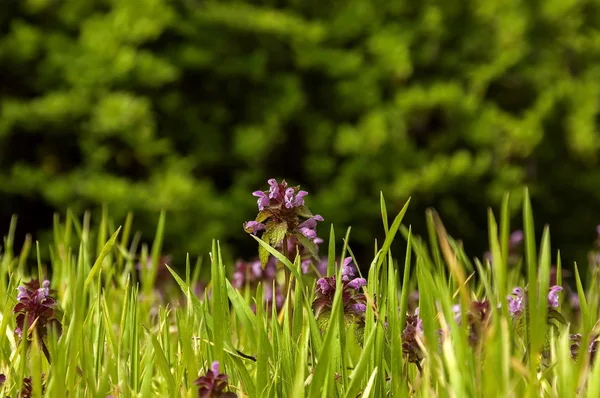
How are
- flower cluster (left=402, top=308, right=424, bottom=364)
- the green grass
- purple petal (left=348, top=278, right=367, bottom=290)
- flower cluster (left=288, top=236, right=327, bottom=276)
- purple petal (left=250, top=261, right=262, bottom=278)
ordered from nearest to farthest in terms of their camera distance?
1. the green grass
2. flower cluster (left=402, top=308, right=424, bottom=364)
3. purple petal (left=348, top=278, right=367, bottom=290)
4. flower cluster (left=288, top=236, right=327, bottom=276)
5. purple petal (left=250, top=261, right=262, bottom=278)

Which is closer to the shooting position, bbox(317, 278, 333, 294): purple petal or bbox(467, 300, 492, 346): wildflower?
bbox(467, 300, 492, 346): wildflower

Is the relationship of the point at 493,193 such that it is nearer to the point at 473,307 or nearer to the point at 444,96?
the point at 444,96

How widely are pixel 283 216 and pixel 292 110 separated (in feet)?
15.7

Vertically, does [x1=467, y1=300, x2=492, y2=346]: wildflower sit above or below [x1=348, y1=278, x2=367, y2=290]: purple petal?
below

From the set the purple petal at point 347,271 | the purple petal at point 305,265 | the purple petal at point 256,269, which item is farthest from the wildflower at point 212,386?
the purple petal at point 256,269

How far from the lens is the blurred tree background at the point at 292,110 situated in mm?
6008

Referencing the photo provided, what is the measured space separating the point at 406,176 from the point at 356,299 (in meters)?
4.71

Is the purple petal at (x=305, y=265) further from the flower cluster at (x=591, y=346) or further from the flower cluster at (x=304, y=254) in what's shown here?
the flower cluster at (x=591, y=346)

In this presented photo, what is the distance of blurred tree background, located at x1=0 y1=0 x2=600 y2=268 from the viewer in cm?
601

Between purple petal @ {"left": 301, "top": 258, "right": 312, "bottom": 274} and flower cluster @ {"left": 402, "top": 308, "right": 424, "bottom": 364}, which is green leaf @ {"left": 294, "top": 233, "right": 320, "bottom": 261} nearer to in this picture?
flower cluster @ {"left": 402, "top": 308, "right": 424, "bottom": 364}

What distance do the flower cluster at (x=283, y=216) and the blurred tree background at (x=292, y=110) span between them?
13.5 feet

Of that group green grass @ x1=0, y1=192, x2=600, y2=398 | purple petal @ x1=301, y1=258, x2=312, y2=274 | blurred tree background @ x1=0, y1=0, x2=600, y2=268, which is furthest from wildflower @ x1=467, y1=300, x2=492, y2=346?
blurred tree background @ x1=0, y1=0, x2=600, y2=268

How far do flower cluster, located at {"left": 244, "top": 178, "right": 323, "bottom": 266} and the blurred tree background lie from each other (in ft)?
13.5

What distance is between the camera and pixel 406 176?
20.6ft
